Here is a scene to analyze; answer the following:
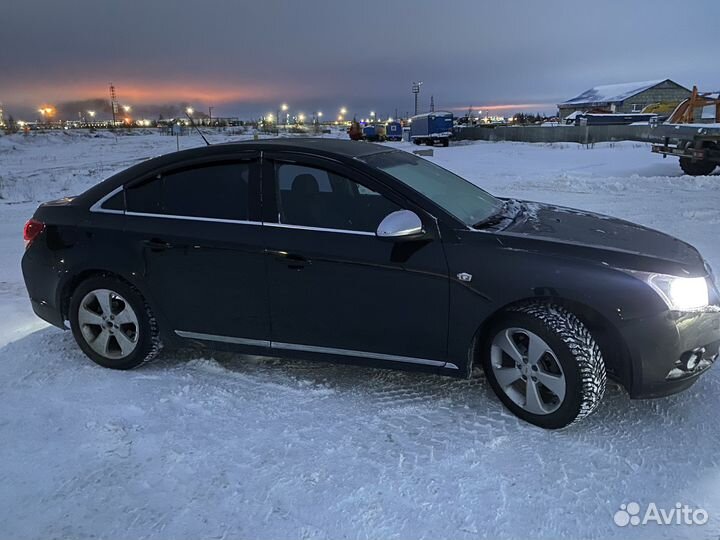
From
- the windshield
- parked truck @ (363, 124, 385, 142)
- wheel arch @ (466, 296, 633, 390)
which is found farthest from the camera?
parked truck @ (363, 124, 385, 142)

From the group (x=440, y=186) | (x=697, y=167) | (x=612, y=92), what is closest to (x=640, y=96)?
(x=612, y=92)

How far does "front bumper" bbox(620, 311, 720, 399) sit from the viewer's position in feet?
9.71

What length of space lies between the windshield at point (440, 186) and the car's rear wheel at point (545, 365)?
2.25ft

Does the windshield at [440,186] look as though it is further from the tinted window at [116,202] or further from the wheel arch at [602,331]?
the tinted window at [116,202]

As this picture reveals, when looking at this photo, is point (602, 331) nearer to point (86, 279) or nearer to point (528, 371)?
point (528, 371)

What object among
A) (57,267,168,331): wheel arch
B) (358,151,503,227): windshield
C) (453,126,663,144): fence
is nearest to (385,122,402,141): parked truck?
(453,126,663,144): fence

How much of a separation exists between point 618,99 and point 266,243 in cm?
6989

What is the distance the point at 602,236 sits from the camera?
346cm

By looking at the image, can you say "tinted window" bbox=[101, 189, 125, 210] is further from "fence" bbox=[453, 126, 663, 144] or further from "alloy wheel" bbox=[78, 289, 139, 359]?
"fence" bbox=[453, 126, 663, 144]

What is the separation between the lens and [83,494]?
2.77 m

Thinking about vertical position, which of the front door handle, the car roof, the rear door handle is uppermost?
the car roof

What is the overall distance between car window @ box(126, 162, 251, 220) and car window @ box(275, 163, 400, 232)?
280mm

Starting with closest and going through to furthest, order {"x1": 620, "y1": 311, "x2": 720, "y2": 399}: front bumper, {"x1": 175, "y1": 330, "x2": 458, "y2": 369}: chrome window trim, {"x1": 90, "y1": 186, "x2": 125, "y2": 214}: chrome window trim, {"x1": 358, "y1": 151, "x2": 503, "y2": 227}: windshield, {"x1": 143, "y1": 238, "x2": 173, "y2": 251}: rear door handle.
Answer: {"x1": 620, "y1": 311, "x2": 720, "y2": 399}: front bumper < {"x1": 175, "y1": 330, "x2": 458, "y2": 369}: chrome window trim < {"x1": 358, "y1": 151, "x2": 503, "y2": 227}: windshield < {"x1": 143, "y1": 238, "x2": 173, "y2": 251}: rear door handle < {"x1": 90, "y1": 186, "x2": 125, "y2": 214}: chrome window trim

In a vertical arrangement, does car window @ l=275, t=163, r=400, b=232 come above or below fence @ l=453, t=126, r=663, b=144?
below
